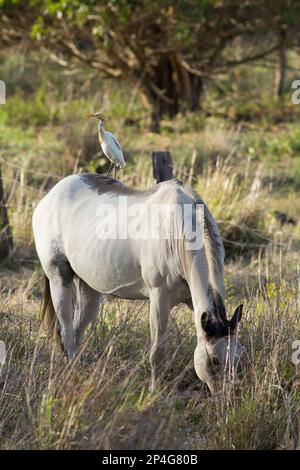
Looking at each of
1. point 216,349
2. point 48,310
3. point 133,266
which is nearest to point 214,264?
point 216,349

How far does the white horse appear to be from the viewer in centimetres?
411

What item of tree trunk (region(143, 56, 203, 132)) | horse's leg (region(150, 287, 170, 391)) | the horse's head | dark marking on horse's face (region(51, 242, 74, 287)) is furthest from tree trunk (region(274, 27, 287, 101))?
the horse's head

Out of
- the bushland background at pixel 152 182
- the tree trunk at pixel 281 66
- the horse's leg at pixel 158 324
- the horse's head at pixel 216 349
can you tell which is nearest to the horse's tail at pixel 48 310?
the bushland background at pixel 152 182

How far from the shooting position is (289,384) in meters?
4.72

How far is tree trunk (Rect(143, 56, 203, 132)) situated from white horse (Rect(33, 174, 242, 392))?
31.4ft

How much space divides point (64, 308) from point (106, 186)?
763 mm

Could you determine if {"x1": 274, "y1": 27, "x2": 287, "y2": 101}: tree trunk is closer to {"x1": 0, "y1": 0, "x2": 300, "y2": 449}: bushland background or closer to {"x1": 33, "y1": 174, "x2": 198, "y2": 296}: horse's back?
{"x1": 0, "y1": 0, "x2": 300, "y2": 449}: bushland background

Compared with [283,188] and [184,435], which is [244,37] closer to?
[283,188]

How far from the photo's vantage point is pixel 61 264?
5.08 meters

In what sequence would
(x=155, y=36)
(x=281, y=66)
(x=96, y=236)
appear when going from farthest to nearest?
1. (x=281, y=66)
2. (x=155, y=36)
3. (x=96, y=236)

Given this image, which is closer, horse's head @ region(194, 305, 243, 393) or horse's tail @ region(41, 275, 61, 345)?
horse's head @ region(194, 305, 243, 393)

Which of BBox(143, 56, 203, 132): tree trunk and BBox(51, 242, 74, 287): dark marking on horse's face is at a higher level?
BBox(143, 56, 203, 132): tree trunk

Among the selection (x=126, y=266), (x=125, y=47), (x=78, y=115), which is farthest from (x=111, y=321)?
(x=125, y=47)

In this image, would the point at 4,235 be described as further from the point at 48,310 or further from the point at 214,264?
the point at 214,264
